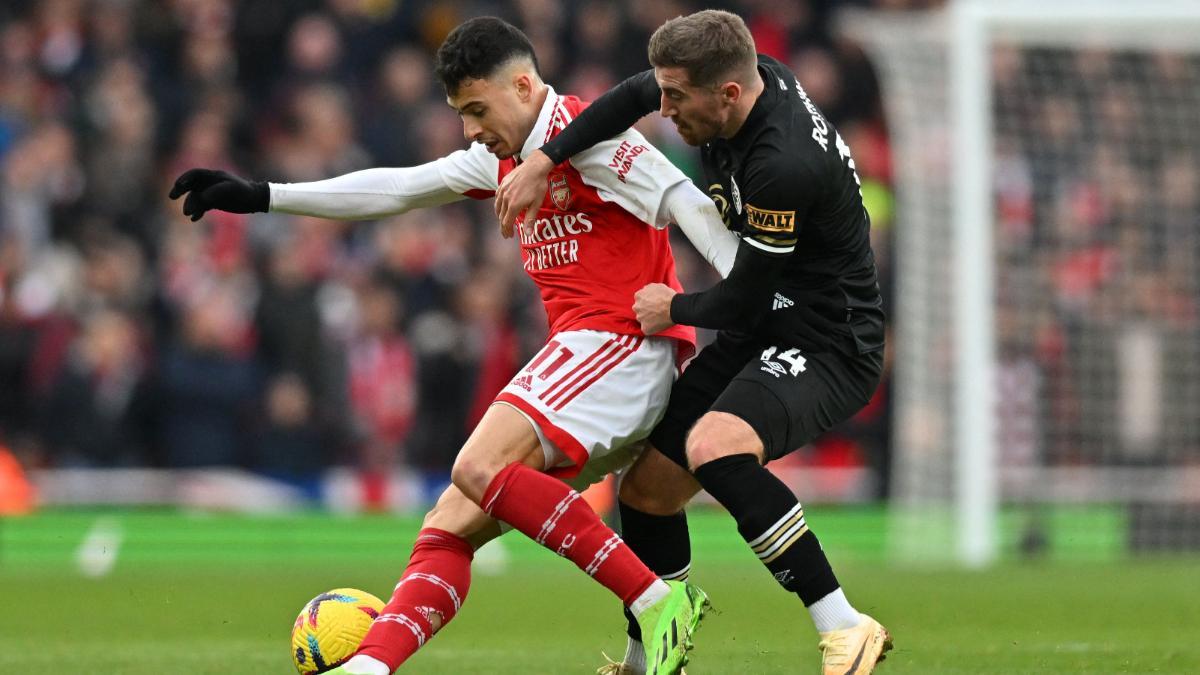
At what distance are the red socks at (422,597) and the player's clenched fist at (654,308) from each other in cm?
89

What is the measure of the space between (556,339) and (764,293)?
0.70 metres

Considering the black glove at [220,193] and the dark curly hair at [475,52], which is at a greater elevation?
the dark curly hair at [475,52]

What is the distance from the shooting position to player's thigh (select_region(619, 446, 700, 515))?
604 centimetres

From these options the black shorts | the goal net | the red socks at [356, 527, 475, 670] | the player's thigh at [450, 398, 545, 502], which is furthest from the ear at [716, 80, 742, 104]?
the goal net

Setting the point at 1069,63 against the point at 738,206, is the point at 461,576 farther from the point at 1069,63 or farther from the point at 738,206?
the point at 1069,63

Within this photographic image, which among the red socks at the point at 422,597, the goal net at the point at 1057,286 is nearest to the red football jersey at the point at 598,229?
the red socks at the point at 422,597

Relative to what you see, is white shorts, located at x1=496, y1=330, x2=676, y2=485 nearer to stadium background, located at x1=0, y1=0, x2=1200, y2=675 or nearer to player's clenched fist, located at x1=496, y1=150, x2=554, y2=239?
player's clenched fist, located at x1=496, y1=150, x2=554, y2=239

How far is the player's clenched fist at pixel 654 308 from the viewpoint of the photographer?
569 cm

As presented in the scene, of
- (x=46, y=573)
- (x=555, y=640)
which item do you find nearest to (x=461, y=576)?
(x=555, y=640)

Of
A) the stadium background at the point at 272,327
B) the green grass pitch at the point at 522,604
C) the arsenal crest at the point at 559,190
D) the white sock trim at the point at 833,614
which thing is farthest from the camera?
the stadium background at the point at 272,327

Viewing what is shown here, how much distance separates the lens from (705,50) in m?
5.43

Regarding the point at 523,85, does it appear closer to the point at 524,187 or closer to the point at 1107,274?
the point at 524,187

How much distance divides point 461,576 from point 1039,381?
9.27 metres

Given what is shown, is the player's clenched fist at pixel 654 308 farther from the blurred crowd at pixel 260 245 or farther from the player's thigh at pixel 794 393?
the blurred crowd at pixel 260 245
